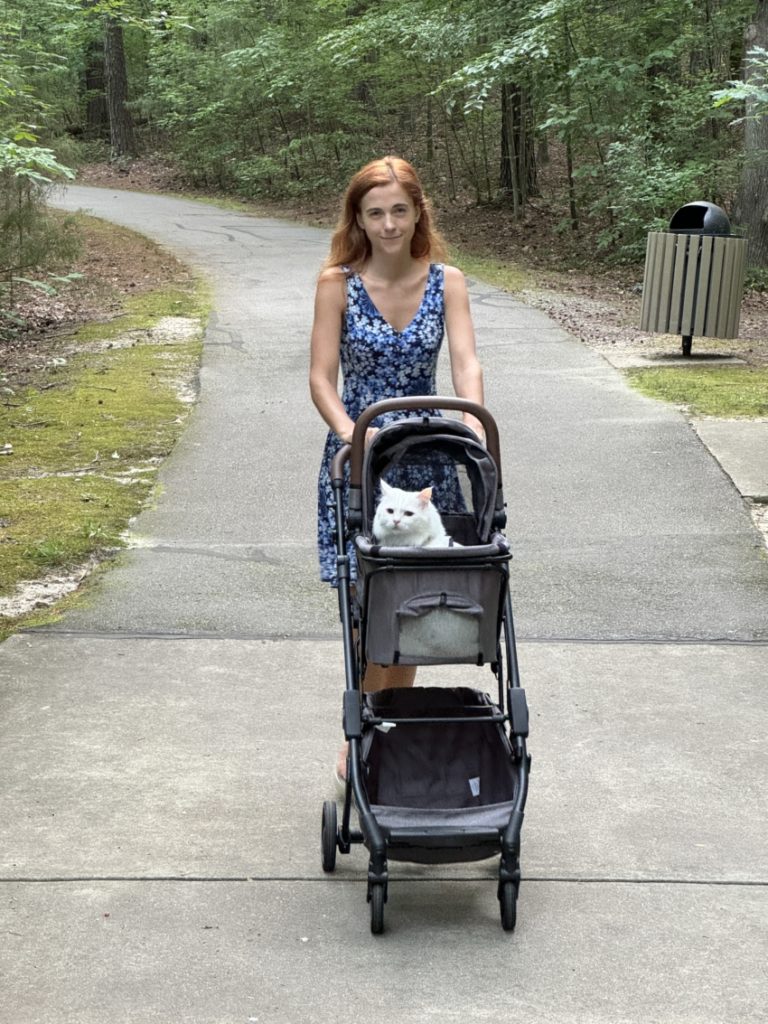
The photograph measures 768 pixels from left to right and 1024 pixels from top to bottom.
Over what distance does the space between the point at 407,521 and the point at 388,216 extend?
1.06 m

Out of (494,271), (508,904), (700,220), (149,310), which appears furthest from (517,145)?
(508,904)

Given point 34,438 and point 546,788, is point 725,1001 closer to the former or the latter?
point 546,788

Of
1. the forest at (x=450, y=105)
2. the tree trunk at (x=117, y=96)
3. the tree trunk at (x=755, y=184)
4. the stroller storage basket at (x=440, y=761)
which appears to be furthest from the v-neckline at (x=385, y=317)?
the tree trunk at (x=117, y=96)

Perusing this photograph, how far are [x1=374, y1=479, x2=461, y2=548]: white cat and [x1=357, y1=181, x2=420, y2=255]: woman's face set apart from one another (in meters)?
0.88

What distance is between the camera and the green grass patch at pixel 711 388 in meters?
10.1

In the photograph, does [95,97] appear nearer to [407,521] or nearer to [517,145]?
Answer: [517,145]

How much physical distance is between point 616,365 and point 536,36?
758cm

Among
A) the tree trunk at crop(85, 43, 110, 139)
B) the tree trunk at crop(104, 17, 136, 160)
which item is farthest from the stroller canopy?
the tree trunk at crop(85, 43, 110, 139)

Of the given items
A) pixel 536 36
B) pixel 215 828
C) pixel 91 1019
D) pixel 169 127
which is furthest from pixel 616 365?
pixel 169 127

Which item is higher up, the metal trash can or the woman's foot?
the metal trash can

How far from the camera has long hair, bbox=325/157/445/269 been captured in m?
3.95

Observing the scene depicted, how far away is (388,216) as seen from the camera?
155 inches

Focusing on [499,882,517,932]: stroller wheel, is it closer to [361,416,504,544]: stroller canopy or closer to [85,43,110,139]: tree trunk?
[361,416,504,544]: stroller canopy

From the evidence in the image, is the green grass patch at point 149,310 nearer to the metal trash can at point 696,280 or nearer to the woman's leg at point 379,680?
the metal trash can at point 696,280
